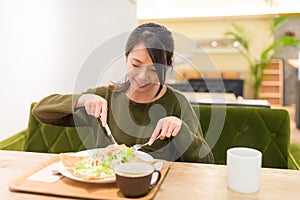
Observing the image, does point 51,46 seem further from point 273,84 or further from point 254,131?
point 273,84

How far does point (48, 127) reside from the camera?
5.63ft

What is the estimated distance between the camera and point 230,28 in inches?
251

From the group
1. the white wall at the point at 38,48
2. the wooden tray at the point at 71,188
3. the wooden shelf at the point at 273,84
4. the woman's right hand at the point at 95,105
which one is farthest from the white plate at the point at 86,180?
the wooden shelf at the point at 273,84

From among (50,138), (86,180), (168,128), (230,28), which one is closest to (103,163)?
(86,180)

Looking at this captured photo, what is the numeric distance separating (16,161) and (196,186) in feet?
1.85

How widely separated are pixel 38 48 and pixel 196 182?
1720 millimetres

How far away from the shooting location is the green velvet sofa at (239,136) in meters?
1.56

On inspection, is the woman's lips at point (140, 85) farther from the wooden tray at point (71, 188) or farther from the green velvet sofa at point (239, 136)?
the green velvet sofa at point (239, 136)

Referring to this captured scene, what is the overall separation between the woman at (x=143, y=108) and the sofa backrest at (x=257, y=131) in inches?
15.3

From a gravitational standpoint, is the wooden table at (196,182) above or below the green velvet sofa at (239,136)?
above

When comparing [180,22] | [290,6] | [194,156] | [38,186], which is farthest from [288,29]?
[38,186]

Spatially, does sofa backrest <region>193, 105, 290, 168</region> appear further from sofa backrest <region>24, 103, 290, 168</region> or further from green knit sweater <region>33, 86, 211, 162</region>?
green knit sweater <region>33, 86, 211, 162</region>

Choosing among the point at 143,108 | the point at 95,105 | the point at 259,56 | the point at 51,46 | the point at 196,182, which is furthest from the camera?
the point at 259,56

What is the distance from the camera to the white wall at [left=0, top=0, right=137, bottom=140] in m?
1.97
